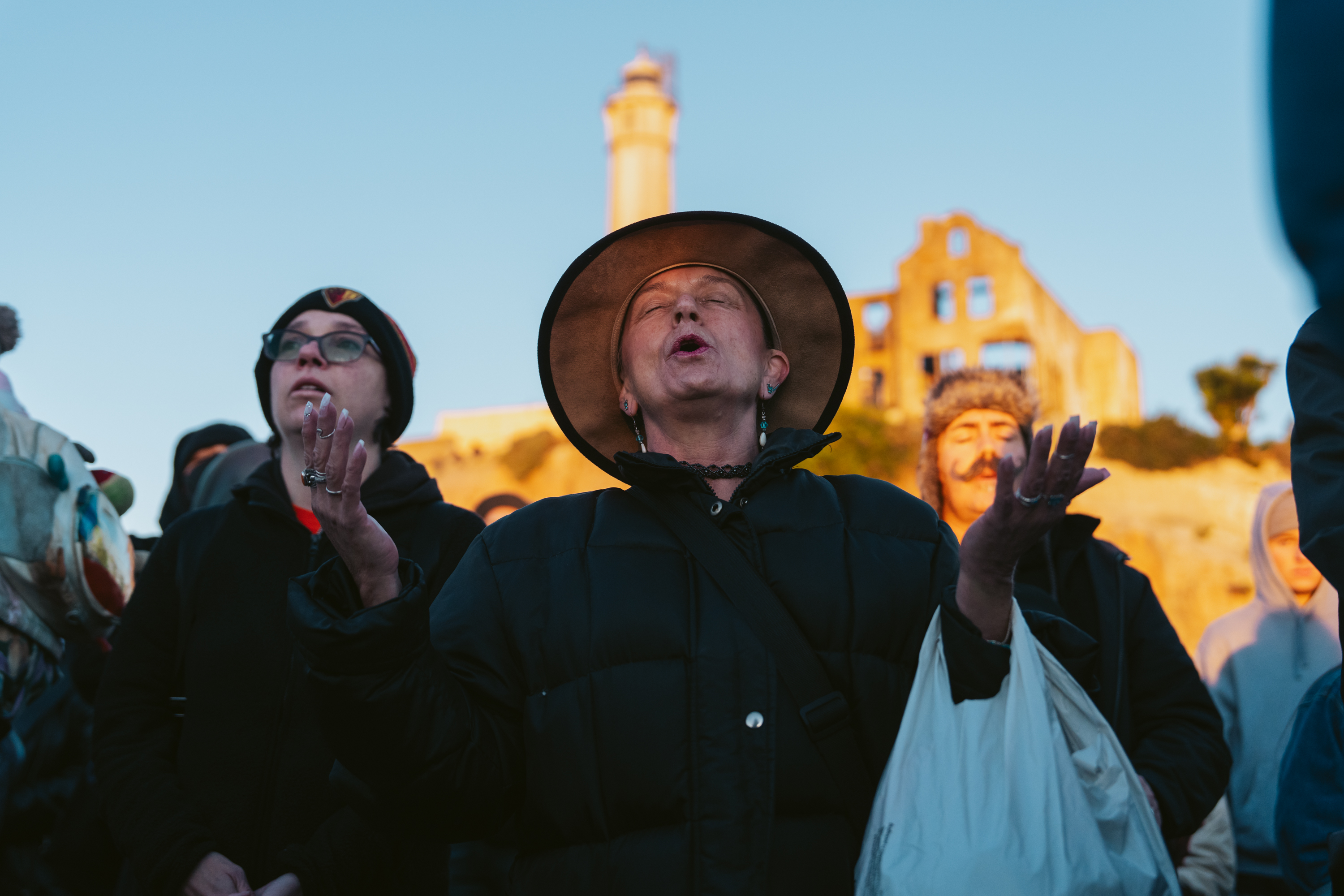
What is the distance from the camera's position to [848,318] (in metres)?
3.06

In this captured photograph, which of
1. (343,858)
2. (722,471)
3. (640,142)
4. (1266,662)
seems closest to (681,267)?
(722,471)

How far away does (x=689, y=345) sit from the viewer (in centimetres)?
287

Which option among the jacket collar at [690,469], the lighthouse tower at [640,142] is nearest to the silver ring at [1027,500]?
the jacket collar at [690,469]

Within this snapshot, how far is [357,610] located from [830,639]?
971 mm

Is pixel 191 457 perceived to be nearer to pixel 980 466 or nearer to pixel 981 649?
pixel 980 466

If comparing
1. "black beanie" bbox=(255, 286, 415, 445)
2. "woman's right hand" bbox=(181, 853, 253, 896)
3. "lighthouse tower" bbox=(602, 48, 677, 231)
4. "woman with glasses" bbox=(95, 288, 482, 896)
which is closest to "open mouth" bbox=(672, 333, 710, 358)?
"woman with glasses" bbox=(95, 288, 482, 896)

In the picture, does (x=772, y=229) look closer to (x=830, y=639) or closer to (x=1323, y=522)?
(x=830, y=639)

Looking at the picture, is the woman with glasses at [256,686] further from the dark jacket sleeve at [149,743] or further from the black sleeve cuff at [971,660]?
the black sleeve cuff at [971,660]

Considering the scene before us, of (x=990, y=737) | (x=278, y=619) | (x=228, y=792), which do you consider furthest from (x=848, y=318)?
(x=228, y=792)

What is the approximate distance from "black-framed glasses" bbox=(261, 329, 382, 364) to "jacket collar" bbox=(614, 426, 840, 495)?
1.29 meters

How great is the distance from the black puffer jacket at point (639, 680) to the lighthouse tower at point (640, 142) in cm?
5122

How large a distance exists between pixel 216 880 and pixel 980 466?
287 cm

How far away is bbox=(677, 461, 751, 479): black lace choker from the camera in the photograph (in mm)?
2725

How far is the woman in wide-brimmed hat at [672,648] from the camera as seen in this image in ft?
6.94
